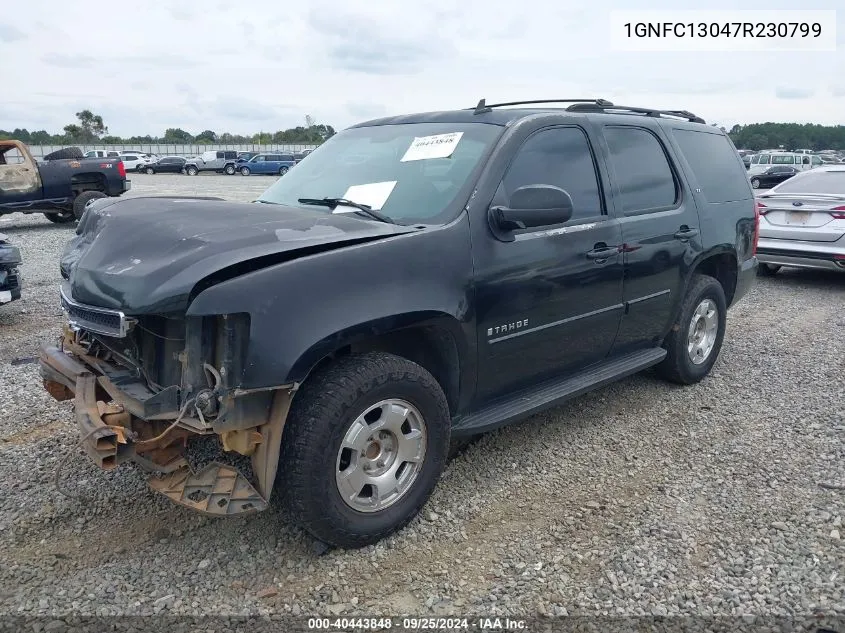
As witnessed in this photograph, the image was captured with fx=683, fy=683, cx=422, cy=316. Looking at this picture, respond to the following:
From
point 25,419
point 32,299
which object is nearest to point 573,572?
point 25,419

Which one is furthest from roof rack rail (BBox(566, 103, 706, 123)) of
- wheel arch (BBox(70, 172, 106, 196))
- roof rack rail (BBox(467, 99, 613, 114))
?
wheel arch (BBox(70, 172, 106, 196))

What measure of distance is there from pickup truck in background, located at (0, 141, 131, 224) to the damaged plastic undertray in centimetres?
1212

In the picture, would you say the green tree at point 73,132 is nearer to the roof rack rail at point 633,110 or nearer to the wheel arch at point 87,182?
the wheel arch at point 87,182

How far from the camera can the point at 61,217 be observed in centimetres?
1473

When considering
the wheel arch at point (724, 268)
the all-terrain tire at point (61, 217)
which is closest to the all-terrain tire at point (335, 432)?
the wheel arch at point (724, 268)

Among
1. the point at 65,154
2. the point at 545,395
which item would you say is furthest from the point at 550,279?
the point at 65,154

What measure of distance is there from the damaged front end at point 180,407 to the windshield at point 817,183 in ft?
27.8

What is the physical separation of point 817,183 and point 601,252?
22.7 feet

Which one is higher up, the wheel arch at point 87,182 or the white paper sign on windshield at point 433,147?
the wheel arch at point 87,182

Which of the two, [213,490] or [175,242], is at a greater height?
[175,242]

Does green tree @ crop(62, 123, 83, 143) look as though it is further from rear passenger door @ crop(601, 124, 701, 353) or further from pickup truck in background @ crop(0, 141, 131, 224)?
rear passenger door @ crop(601, 124, 701, 353)

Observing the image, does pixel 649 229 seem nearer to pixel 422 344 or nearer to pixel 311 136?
pixel 422 344

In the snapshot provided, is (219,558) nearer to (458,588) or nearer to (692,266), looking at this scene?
(458,588)

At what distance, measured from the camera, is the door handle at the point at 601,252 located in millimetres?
3800
